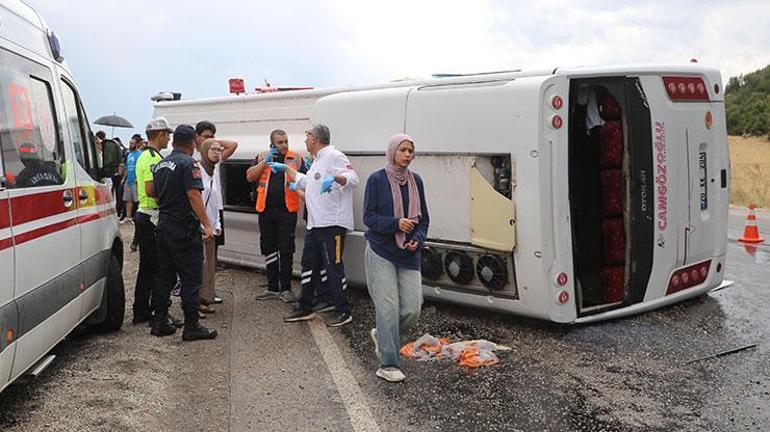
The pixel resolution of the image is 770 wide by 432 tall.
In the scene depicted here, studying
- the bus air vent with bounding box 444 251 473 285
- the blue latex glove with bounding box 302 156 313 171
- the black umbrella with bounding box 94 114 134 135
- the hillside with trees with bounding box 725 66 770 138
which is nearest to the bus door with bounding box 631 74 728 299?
the bus air vent with bounding box 444 251 473 285

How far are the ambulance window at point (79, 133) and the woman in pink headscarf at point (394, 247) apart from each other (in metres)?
2.37

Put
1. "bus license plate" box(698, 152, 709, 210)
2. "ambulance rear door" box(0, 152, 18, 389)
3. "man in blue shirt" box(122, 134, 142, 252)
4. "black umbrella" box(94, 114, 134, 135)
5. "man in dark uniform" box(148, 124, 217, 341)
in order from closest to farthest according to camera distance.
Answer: "ambulance rear door" box(0, 152, 18, 389), "man in dark uniform" box(148, 124, 217, 341), "bus license plate" box(698, 152, 709, 210), "man in blue shirt" box(122, 134, 142, 252), "black umbrella" box(94, 114, 134, 135)

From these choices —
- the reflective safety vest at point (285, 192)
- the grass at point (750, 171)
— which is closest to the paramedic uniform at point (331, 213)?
the reflective safety vest at point (285, 192)

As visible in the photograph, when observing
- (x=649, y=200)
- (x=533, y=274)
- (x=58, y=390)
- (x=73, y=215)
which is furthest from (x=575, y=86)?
(x=58, y=390)

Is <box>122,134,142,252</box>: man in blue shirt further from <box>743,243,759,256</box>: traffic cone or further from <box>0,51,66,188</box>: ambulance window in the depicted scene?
<box>743,243,759,256</box>: traffic cone

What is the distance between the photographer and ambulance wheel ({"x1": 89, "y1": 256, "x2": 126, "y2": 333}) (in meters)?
6.32

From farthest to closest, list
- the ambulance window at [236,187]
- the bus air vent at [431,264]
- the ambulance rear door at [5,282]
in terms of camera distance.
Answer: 1. the ambulance window at [236,187]
2. the bus air vent at [431,264]
3. the ambulance rear door at [5,282]

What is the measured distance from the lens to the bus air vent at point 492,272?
6082mm

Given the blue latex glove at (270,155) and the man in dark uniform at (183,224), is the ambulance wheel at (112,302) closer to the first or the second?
the man in dark uniform at (183,224)

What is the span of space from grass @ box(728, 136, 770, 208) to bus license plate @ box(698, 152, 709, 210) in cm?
1572

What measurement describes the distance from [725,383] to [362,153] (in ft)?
12.4

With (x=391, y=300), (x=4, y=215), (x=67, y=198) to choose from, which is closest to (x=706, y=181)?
(x=391, y=300)

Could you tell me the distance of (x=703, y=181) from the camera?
6.48 m

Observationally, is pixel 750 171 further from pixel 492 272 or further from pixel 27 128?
pixel 27 128
